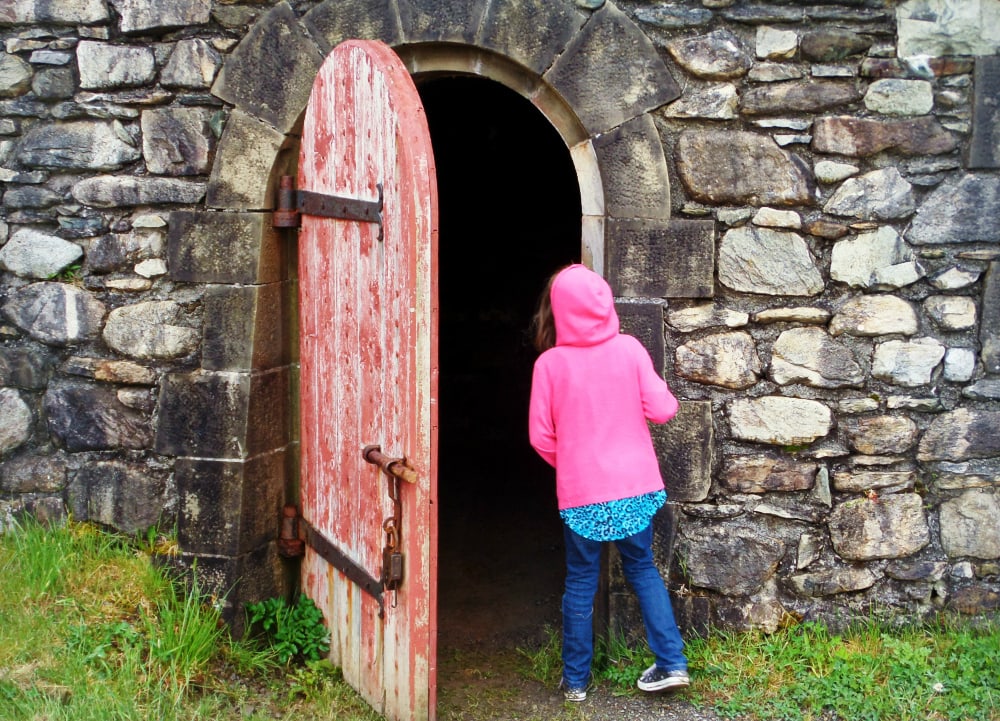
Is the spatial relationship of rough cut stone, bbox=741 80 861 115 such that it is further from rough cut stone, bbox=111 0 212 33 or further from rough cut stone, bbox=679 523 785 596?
rough cut stone, bbox=111 0 212 33

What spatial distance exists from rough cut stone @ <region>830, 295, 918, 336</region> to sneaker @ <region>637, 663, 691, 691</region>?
4.37ft

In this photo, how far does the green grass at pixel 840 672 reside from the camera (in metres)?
3.45

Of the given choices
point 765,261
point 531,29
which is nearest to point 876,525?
point 765,261

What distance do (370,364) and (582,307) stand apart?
0.70m

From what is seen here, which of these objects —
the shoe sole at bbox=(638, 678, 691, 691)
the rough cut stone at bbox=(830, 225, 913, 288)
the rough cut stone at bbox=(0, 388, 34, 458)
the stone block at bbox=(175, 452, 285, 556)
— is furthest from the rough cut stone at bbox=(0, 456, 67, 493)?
the rough cut stone at bbox=(830, 225, 913, 288)

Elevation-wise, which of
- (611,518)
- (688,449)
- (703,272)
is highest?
(703,272)

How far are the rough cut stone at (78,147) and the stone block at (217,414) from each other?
0.84 m

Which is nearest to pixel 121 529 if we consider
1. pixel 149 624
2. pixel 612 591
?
pixel 149 624

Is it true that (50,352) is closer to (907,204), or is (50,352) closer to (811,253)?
(811,253)

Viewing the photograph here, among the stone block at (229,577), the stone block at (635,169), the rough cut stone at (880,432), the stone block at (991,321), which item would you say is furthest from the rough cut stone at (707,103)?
the stone block at (229,577)

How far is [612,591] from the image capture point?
3779mm

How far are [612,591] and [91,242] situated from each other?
7.70 feet

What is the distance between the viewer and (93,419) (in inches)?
156

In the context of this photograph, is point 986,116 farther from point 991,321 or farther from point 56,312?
point 56,312
